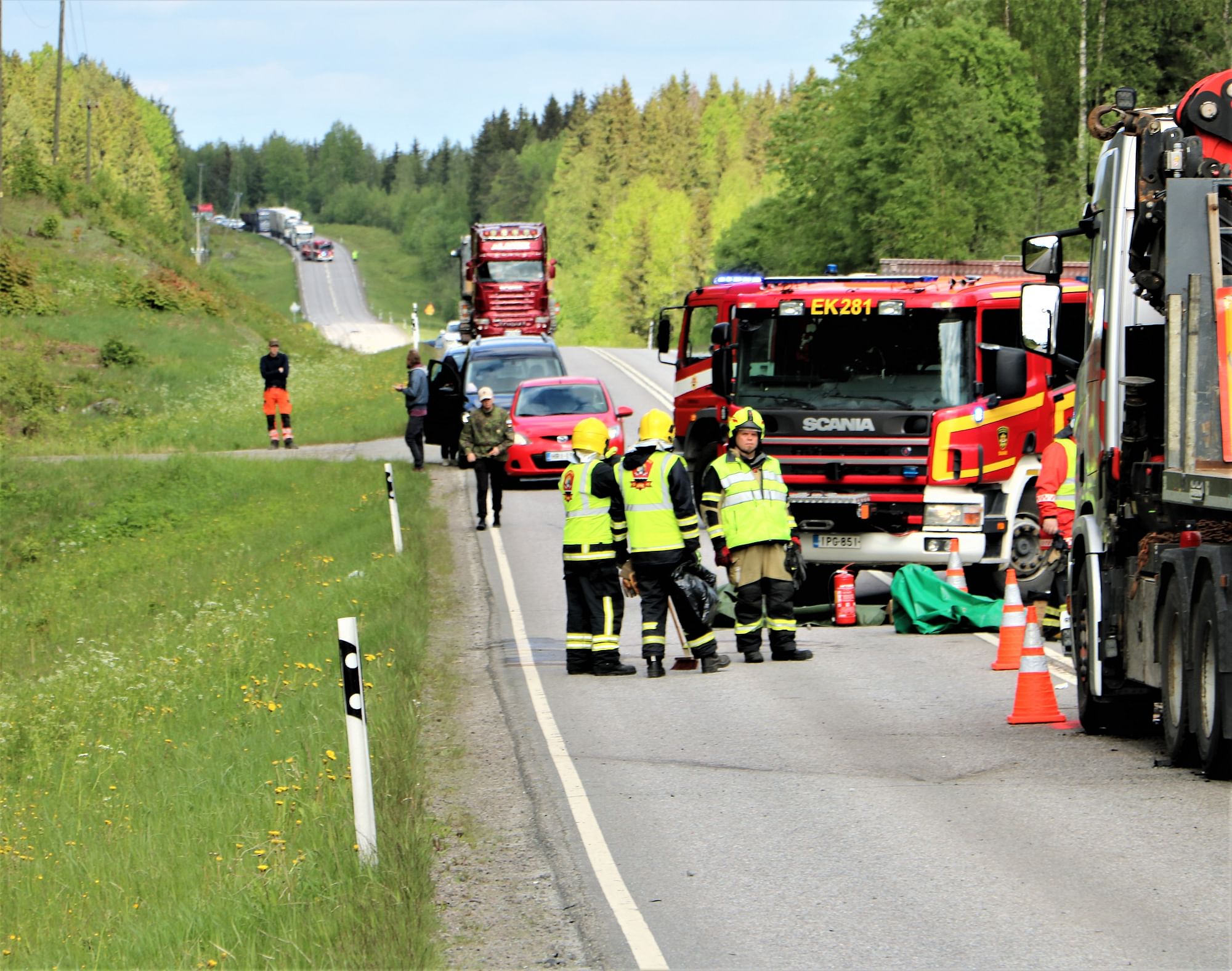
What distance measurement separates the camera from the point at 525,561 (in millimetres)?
20344

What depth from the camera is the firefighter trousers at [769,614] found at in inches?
538

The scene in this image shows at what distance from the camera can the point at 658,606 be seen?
13.3m

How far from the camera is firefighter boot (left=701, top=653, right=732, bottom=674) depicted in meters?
13.4

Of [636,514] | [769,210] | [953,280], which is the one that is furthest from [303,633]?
[769,210]

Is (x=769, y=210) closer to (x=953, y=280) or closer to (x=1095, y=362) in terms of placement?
(x=953, y=280)

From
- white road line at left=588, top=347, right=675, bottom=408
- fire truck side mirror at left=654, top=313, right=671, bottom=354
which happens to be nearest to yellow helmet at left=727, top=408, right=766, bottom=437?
fire truck side mirror at left=654, top=313, right=671, bottom=354

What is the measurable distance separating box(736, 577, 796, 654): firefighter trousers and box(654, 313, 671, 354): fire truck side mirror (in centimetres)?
736

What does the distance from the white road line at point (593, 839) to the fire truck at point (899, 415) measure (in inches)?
143

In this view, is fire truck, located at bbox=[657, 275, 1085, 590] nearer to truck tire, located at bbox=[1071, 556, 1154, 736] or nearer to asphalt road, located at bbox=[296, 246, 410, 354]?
truck tire, located at bbox=[1071, 556, 1154, 736]

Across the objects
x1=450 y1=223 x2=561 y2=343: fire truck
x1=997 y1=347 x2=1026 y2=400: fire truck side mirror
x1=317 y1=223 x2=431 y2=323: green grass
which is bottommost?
x1=997 y1=347 x2=1026 y2=400: fire truck side mirror

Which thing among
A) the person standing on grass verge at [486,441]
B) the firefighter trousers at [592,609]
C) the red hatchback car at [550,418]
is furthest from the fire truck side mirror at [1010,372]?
the red hatchback car at [550,418]

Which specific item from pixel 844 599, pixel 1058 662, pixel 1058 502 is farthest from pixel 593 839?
pixel 844 599

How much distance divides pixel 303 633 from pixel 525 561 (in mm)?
4876

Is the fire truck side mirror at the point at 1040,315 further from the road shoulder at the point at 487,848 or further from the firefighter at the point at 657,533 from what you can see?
the road shoulder at the point at 487,848
